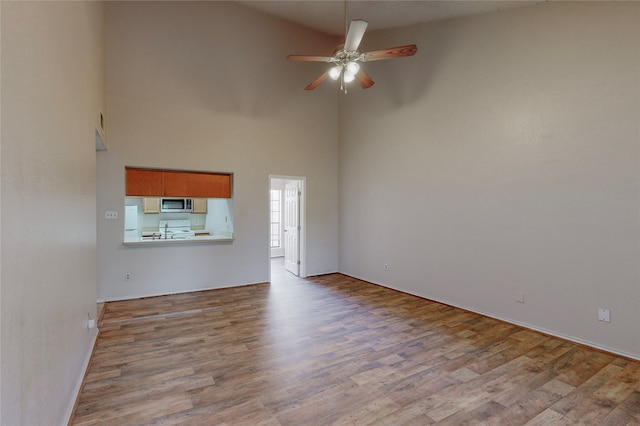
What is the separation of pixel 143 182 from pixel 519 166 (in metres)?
5.31

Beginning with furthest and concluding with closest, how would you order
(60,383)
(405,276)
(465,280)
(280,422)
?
(405,276), (465,280), (280,422), (60,383)

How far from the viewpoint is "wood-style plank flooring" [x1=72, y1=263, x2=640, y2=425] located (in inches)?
87.5

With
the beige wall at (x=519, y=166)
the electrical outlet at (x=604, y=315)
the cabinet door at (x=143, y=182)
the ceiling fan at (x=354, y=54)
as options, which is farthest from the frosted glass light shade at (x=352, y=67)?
the electrical outlet at (x=604, y=315)

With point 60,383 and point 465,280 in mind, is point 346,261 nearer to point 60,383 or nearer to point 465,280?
point 465,280

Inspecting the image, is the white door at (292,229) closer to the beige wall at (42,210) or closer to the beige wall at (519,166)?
the beige wall at (519,166)

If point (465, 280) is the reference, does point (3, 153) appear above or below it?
above

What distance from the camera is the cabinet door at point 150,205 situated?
6.55 meters

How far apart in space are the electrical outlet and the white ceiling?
3.46 m

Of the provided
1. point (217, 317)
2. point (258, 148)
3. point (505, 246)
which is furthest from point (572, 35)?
point (217, 317)

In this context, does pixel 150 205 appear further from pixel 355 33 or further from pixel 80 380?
pixel 355 33

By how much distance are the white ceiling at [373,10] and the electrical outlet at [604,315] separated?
3.46m

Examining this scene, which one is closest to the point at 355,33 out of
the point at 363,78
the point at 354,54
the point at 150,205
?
the point at 354,54

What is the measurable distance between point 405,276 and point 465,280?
41.9 inches

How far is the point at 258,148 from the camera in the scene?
5.73 m
